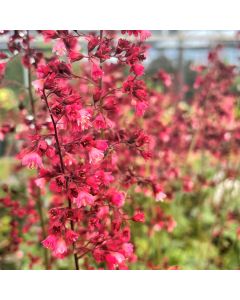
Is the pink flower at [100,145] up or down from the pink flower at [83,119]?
down

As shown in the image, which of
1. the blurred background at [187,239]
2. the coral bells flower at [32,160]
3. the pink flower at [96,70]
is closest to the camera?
the coral bells flower at [32,160]

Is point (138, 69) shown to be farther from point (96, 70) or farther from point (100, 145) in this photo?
point (100, 145)

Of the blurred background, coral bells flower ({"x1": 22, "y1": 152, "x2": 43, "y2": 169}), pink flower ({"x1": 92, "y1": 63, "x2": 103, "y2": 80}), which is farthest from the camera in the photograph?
the blurred background

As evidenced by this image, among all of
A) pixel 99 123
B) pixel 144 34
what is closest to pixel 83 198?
pixel 99 123

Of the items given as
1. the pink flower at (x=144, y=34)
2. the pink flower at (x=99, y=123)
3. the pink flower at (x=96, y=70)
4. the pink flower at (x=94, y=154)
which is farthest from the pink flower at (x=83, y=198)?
the pink flower at (x=144, y=34)

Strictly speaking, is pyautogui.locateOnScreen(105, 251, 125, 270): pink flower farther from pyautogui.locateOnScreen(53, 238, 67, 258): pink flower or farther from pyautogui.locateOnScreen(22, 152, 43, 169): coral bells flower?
pyautogui.locateOnScreen(22, 152, 43, 169): coral bells flower

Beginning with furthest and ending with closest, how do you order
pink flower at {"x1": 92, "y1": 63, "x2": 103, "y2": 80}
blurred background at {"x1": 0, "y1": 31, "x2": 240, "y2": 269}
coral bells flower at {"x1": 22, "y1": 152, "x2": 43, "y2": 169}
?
blurred background at {"x1": 0, "y1": 31, "x2": 240, "y2": 269} → pink flower at {"x1": 92, "y1": 63, "x2": 103, "y2": 80} → coral bells flower at {"x1": 22, "y1": 152, "x2": 43, "y2": 169}

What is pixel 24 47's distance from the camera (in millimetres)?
1553

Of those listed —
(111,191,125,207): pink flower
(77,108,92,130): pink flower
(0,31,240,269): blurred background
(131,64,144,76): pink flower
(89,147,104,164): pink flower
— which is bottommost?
(0,31,240,269): blurred background

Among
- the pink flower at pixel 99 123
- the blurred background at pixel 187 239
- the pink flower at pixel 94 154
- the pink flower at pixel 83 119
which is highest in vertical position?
the pink flower at pixel 83 119

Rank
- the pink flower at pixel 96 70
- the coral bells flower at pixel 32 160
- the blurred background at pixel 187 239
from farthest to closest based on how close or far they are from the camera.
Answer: the blurred background at pixel 187 239
the pink flower at pixel 96 70
the coral bells flower at pixel 32 160

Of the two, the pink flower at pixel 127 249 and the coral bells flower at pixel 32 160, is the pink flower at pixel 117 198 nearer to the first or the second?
the pink flower at pixel 127 249

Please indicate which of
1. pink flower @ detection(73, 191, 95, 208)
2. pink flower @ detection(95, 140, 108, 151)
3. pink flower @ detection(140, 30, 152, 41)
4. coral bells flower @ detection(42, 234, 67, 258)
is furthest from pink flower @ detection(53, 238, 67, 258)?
pink flower @ detection(140, 30, 152, 41)
